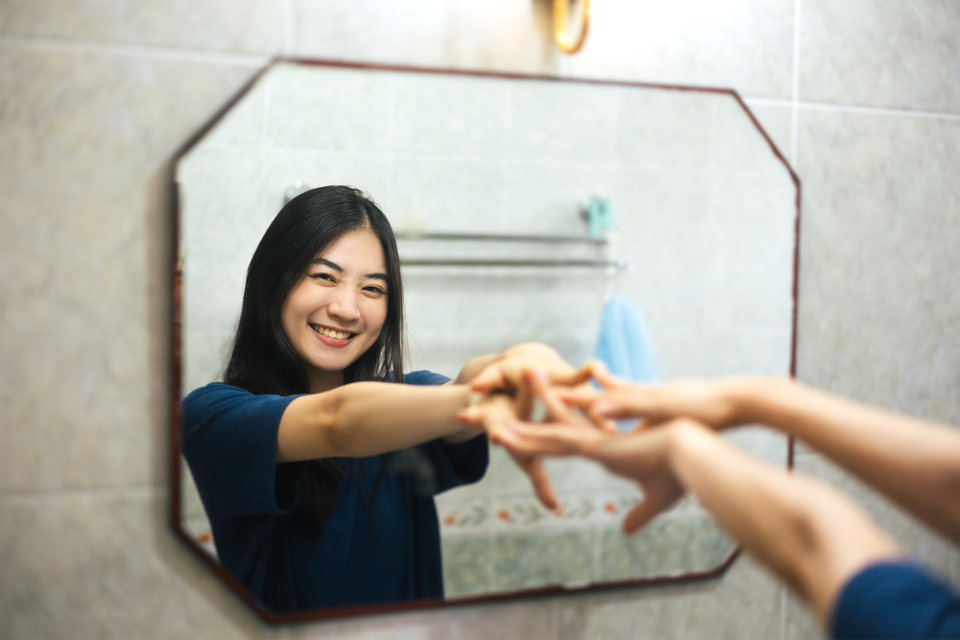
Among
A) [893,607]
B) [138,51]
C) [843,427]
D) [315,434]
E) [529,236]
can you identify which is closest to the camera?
[893,607]

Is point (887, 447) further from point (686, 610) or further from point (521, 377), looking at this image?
point (686, 610)

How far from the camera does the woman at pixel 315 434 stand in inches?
33.7

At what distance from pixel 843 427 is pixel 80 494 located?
915 millimetres

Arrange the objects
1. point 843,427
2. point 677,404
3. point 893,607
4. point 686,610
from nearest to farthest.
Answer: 1. point 893,607
2. point 843,427
3. point 677,404
4. point 686,610

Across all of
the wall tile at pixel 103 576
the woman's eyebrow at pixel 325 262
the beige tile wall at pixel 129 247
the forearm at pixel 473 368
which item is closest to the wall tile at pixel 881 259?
the beige tile wall at pixel 129 247

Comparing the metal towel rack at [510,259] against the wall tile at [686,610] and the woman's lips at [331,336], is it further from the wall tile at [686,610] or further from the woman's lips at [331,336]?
the wall tile at [686,610]

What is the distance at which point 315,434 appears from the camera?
82 cm

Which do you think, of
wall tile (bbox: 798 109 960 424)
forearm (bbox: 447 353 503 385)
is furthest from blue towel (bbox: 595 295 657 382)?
wall tile (bbox: 798 109 960 424)

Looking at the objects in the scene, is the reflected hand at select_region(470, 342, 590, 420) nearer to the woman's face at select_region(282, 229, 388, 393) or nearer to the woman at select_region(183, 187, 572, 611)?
the woman at select_region(183, 187, 572, 611)

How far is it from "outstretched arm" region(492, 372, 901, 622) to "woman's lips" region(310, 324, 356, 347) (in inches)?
16.4

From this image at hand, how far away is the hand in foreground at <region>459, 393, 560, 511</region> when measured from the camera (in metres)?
0.67

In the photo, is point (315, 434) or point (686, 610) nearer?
point (315, 434)

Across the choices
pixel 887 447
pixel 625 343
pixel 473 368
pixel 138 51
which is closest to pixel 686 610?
pixel 625 343

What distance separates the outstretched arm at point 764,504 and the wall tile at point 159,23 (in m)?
0.75
